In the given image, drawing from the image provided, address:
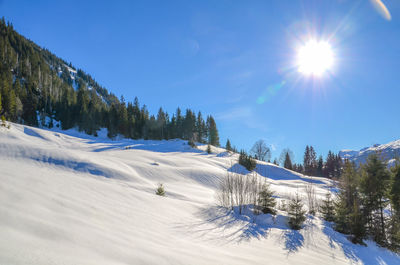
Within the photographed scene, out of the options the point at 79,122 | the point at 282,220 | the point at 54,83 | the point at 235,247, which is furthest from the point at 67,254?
the point at 54,83

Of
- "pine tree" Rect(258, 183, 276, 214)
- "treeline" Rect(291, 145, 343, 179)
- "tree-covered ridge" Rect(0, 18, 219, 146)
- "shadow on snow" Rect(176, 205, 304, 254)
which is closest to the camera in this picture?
"shadow on snow" Rect(176, 205, 304, 254)

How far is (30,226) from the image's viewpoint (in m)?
3.26

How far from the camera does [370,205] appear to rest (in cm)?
1345

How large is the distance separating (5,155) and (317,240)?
73.1 ft

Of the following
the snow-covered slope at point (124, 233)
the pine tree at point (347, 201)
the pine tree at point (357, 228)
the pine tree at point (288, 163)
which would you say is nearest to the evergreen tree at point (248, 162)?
the pine tree at point (347, 201)

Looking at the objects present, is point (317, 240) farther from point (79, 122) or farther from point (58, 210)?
point (79, 122)

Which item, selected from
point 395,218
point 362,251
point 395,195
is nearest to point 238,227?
point 362,251

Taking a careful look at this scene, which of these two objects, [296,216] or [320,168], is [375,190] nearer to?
[296,216]

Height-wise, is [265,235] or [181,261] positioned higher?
[181,261]

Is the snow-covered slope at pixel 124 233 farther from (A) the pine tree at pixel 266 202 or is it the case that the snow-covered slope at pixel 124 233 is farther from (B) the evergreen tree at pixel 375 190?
(B) the evergreen tree at pixel 375 190

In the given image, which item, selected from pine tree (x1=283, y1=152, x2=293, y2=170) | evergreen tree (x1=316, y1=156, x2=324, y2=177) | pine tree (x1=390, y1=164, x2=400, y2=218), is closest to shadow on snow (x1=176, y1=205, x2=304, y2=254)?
pine tree (x1=390, y1=164, x2=400, y2=218)

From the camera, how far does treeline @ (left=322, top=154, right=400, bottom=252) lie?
11.7 meters

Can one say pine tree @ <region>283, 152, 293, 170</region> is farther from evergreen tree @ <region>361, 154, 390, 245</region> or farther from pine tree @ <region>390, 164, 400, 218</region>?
evergreen tree @ <region>361, 154, 390, 245</region>

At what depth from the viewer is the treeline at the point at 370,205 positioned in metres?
11.7
